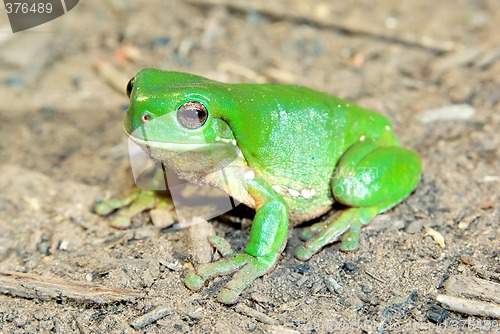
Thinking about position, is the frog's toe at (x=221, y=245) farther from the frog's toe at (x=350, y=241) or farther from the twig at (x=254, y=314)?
the frog's toe at (x=350, y=241)

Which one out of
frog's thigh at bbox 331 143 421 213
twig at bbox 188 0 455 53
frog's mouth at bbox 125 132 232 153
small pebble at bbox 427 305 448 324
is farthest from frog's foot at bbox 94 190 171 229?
twig at bbox 188 0 455 53

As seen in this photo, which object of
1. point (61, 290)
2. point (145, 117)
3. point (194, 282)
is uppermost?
point (145, 117)

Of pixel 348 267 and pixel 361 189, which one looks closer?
pixel 348 267

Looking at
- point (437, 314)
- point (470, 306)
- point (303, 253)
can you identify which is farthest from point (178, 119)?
point (470, 306)

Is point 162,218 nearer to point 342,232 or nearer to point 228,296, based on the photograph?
point 228,296

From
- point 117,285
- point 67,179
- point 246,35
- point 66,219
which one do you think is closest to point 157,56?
point 246,35

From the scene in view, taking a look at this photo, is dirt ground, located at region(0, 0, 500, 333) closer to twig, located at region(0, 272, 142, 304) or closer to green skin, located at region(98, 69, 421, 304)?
twig, located at region(0, 272, 142, 304)

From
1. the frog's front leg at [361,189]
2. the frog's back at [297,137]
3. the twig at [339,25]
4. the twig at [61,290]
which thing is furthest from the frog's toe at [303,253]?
the twig at [339,25]
